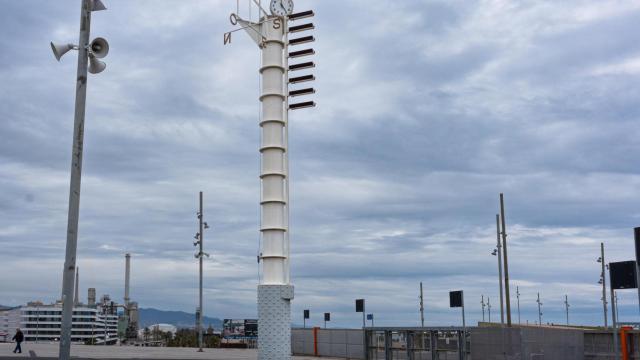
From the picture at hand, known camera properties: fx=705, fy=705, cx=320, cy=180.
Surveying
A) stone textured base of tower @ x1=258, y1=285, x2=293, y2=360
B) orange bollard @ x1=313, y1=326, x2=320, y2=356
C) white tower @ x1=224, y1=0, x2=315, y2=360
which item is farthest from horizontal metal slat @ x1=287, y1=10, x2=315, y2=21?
orange bollard @ x1=313, y1=326, x2=320, y2=356

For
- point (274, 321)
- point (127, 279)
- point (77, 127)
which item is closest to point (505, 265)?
point (274, 321)

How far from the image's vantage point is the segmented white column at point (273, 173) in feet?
121

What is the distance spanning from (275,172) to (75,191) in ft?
77.7

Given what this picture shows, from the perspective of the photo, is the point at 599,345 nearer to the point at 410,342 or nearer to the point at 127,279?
the point at 410,342

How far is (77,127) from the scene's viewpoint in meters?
13.9

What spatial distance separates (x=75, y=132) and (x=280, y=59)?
2550cm

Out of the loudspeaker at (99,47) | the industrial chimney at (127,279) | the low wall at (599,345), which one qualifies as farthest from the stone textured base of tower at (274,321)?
the industrial chimney at (127,279)

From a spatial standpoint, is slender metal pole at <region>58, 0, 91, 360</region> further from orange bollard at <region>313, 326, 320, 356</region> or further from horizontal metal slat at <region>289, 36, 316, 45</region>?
orange bollard at <region>313, 326, 320, 356</region>

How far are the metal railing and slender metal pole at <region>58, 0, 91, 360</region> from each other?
23594mm

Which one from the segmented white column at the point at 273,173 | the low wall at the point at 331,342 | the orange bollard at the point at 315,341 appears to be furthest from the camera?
the orange bollard at the point at 315,341

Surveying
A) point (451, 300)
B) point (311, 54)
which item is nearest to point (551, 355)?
point (451, 300)

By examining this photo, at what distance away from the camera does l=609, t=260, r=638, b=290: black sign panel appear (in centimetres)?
2037

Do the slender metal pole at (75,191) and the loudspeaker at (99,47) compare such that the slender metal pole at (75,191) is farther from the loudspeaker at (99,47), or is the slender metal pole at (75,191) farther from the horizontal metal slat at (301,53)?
the horizontal metal slat at (301,53)

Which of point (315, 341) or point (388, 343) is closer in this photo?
point (388, 343)
